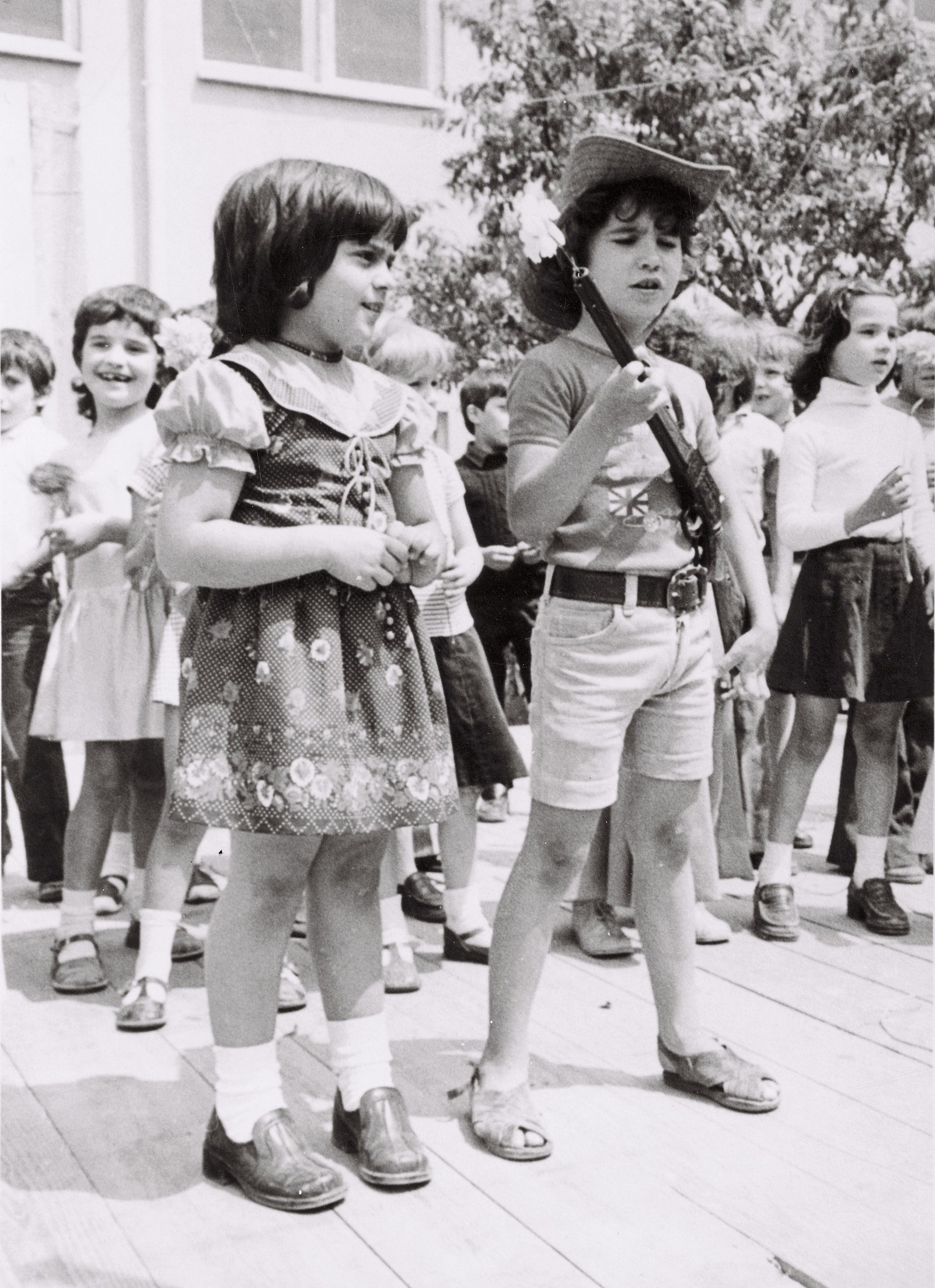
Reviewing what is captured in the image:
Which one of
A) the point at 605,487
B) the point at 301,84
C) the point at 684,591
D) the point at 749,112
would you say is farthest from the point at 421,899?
the point at 301,84

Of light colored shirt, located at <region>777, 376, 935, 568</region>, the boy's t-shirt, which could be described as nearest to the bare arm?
the boy's t-shirt

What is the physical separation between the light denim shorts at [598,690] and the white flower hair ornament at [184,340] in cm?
76

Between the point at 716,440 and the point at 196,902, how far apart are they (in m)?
2.03

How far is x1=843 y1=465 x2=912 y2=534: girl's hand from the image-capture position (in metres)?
3.06

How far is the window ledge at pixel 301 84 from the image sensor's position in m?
9.47

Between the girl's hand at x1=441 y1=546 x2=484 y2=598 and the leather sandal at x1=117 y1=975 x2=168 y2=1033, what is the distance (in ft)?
3.42

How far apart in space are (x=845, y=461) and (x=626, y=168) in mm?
1451

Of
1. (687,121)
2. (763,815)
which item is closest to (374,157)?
(687,121)

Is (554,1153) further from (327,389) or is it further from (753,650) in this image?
(327,389)

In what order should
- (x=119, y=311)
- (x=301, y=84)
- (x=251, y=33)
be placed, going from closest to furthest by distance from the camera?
(x=119, y=311)
(x=251, y=33)
(x=301, y=84)

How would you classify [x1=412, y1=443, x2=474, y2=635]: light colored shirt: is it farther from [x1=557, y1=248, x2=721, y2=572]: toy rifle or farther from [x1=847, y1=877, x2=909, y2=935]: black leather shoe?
[x1=847, y1=877, x2=909, y2=935]: black leather shoe

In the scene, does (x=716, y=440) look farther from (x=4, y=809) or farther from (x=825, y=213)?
(x=825, y=213)

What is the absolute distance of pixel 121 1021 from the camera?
116 inches

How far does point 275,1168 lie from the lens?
218cm
